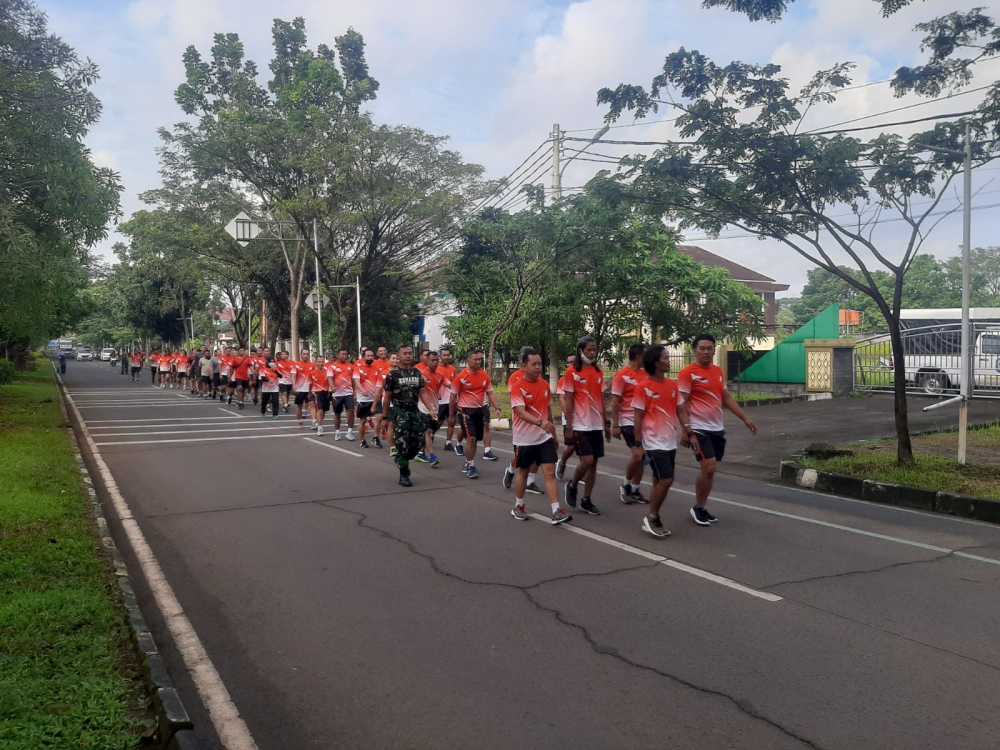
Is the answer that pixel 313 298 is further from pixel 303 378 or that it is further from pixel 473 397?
pixel 473 397

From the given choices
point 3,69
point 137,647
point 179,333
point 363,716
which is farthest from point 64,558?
point 179,333

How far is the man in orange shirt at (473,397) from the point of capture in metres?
11.2

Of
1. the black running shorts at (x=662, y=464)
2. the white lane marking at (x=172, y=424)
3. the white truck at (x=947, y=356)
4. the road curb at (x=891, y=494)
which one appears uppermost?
the white truck at (x=947, y=356)

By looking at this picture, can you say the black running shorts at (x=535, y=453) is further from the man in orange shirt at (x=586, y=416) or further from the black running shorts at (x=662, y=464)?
the black running shorts at (x=662, y=464)

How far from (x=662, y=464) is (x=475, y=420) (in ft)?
14.2

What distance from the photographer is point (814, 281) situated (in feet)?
219

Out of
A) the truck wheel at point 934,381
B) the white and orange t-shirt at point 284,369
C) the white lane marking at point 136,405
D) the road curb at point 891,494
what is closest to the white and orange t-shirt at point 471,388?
the road curb at point 891,494

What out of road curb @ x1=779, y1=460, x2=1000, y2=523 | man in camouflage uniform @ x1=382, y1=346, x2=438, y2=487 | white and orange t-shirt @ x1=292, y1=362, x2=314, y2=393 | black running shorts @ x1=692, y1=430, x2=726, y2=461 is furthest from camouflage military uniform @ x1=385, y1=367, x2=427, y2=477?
white and orange t-shirt @ x1=292, y1=362, x2=314, y2=393

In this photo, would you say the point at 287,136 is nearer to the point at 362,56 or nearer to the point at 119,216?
the point at 362,56

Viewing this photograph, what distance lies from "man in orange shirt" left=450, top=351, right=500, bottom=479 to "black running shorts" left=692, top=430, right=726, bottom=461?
143 inches

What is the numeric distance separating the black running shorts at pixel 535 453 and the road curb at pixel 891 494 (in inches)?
165

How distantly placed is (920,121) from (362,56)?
86.6ft

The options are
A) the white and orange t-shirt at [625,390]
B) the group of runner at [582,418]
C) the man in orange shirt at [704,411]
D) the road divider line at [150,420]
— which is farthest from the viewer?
the road divider line at [150,420]

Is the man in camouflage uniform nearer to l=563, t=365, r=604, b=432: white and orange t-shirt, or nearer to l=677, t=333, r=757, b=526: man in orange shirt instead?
l=563, t=365, r=604, b=432: white and orange t-shirt
